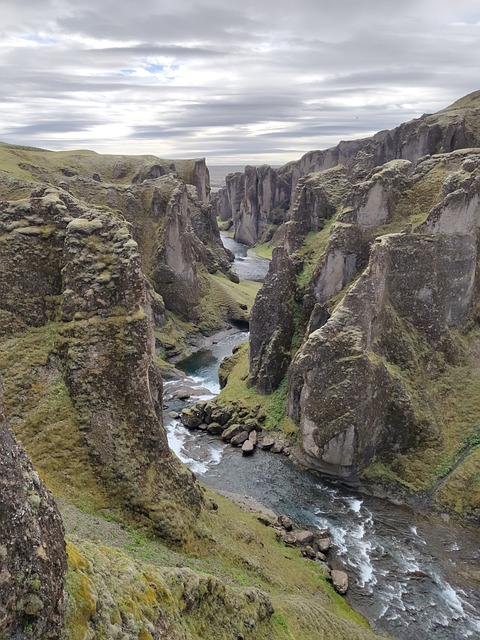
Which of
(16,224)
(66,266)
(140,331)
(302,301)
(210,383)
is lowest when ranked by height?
(210,383)

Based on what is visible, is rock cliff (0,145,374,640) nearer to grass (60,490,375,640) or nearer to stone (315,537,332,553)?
grass (60,490,375,640)

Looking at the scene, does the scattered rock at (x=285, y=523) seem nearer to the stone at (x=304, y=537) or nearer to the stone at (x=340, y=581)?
the stone at (x=304, y=537)

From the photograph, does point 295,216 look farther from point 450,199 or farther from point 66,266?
point 66,266

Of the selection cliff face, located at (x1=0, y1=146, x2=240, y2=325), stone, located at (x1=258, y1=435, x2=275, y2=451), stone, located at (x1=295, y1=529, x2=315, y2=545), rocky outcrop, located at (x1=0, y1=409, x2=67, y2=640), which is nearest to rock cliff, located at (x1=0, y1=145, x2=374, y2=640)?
rocky outcrop, located at (x1=0, y1=409, x2=67, y2=640)

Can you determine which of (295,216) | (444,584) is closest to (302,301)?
(295,216)

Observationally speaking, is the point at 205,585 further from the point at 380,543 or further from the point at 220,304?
the point at 220,304

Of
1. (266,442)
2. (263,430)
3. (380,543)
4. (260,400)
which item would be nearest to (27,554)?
(380,543)

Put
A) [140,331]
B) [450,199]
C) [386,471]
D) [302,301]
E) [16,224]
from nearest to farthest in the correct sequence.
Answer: [140,331] < [16,224] < [386,471] < [450,199] < [302,301]
